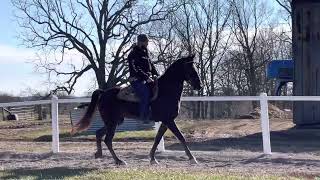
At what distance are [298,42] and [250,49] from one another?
38251mm

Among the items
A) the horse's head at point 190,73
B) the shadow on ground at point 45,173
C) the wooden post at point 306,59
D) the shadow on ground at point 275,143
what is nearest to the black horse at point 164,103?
the horse's head at point 190,73

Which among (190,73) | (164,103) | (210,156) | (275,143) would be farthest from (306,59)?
(164,103)

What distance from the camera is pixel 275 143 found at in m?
16.9

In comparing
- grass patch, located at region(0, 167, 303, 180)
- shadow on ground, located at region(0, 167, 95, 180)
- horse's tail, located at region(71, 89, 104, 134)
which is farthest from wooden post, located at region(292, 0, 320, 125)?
shadow on ground, located at region(0, 167, 95, 180)

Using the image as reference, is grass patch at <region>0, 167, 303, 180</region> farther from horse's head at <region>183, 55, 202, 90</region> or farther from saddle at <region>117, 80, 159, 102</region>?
horse's head at <region>183, 55, 202, 90</region>

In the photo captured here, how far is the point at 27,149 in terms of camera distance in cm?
1606

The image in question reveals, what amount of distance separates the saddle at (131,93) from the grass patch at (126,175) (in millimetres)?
1628

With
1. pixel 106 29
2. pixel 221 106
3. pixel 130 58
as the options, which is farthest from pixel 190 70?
pixel 221 106

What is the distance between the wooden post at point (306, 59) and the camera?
2145cm

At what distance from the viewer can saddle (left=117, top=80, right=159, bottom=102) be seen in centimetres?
1167

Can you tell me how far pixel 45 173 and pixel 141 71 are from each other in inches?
106

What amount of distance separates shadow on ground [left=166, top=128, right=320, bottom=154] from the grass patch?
485 centimetres

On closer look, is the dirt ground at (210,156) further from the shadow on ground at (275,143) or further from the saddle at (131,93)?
the saddle at (131,93)

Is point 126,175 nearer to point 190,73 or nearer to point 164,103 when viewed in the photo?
point 164,103
